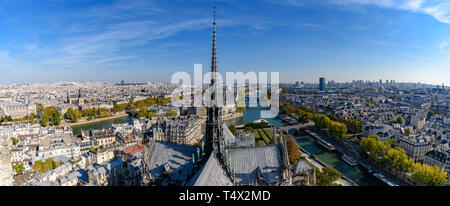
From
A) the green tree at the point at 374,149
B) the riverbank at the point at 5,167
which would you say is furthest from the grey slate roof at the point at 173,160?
the green tree at the point at 374,149

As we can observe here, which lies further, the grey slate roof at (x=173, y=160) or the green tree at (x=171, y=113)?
the green tree at (x=171, y=113)

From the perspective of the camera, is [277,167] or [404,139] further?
[404,139]

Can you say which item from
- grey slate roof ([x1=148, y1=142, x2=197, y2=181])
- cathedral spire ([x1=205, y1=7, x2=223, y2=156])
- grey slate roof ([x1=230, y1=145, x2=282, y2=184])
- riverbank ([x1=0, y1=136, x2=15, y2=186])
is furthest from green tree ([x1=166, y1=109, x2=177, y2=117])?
cathedral spire ([x1=205, y1=7, x2=223, y2=156])

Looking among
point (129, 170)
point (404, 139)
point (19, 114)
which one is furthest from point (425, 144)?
point (19, 114)

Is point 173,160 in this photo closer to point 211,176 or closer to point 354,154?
point 211,176

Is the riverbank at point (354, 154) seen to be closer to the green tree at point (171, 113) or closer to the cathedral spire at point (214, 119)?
the cathedral spire at point (214, 119)
